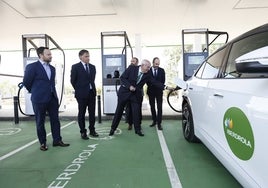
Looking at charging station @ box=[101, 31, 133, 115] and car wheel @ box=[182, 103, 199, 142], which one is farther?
charging station @ box=[101, 31, 133, 115]

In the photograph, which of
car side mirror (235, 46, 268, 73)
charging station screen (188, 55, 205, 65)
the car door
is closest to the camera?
car side mirror (235, 46, 268, 73)

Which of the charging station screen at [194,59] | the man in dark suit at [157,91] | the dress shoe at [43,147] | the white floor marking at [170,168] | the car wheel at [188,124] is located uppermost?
the charging station screen at [194,59]

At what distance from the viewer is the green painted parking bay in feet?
9.51

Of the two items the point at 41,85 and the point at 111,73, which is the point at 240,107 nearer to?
the point at 41,85

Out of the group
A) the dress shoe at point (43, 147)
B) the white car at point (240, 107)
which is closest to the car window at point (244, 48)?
the white car at point (240, 107)

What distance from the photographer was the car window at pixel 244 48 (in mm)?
2143

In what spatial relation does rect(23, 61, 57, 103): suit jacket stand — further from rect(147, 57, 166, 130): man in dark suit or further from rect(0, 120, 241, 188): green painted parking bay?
rect(147, 57, 166, 130): man in dark suit

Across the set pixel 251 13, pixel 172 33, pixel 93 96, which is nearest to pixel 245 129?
pixel 93 96

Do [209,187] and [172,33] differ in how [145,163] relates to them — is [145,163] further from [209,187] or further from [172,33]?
[172,33]

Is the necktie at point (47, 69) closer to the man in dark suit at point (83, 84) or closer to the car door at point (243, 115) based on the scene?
the man in dark suit at point (83, 84)

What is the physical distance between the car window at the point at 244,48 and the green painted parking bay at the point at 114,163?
119 cm

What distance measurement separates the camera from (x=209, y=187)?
2.71 metres

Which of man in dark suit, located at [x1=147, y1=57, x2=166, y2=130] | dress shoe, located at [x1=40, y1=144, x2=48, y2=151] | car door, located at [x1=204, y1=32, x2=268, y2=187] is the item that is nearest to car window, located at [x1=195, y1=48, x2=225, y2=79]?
car door, located at [x1=204, y1=32, x2=268, y2=187]

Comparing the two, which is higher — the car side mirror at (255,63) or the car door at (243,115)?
the car side mirror at (255,63)
